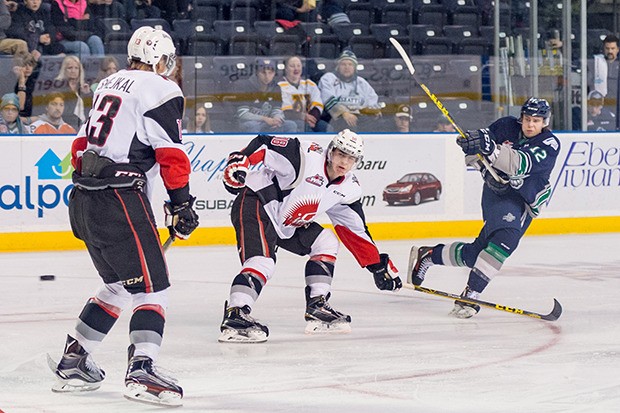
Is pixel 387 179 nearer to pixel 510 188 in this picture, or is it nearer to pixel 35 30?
pixel 35 30

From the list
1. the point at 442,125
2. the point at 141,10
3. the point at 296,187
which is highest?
the point at 141,10

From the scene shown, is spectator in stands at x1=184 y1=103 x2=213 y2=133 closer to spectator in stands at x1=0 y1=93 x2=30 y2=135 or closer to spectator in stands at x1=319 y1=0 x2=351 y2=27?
spectator in stands at x1=0 y1=93 x2=30 y2=135

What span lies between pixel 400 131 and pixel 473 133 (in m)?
3.62

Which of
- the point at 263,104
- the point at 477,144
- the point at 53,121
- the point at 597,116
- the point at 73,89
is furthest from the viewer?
the point at 597,116

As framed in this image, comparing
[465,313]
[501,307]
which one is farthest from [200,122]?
[501,307]

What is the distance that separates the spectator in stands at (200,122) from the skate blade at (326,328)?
3580 mm

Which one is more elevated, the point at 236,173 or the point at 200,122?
the point at 236,173

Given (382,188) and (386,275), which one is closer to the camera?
(386,275)

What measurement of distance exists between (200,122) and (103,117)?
4926 mm

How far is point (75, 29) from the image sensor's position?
8.38 m

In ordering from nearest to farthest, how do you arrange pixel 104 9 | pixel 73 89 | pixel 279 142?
pixel 279 142 → pixel 73 89 → pixel 104 9

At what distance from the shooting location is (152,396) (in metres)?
3.64

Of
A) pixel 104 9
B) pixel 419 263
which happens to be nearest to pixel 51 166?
pixel 104 9

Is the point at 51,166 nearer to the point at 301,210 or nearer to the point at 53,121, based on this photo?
the point at 53,121
